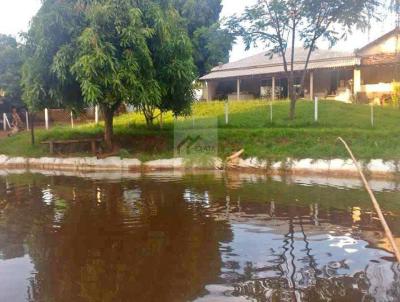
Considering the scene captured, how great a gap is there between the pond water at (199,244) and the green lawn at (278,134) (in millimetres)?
3028

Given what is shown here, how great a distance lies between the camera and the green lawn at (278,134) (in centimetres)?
1463

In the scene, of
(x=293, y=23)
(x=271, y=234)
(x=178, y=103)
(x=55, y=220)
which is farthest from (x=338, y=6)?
(x=55, y=220)

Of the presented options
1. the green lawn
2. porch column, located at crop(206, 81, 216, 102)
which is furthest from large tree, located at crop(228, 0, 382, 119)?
porch column, located at crop(206, 81, 216, 102)

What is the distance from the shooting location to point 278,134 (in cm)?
1623

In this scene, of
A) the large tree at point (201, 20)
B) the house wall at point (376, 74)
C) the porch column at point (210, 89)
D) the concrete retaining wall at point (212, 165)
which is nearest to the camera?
the concrete retaining wall at point (212, 165)

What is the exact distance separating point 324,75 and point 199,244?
78.3 ft

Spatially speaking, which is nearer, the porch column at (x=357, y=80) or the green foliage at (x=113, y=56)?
the green foliage at (x=113, y=56)

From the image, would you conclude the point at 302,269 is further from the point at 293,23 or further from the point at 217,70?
the point at 217,70

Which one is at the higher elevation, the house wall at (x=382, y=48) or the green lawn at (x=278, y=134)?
the house wall at (x=382, y=48)

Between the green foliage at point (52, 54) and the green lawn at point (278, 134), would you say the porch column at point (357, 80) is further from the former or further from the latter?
the green foliage at point (52, 54)

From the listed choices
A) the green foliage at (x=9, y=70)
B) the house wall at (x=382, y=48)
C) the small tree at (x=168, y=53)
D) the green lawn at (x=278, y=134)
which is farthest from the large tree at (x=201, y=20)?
the green foliage at (x=9, y=70)

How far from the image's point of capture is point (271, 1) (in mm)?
17141

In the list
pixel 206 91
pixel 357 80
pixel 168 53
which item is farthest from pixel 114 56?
pixel 206 91

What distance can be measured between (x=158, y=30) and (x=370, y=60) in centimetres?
1482
